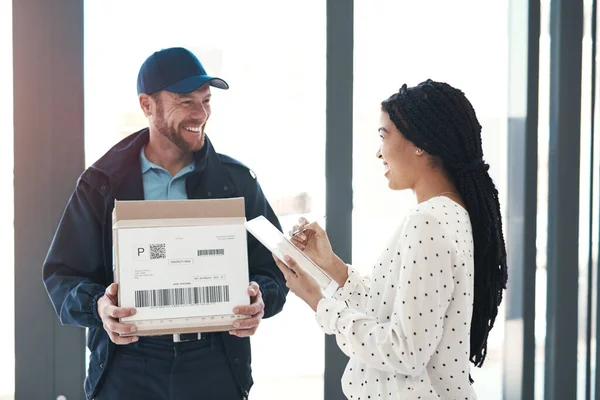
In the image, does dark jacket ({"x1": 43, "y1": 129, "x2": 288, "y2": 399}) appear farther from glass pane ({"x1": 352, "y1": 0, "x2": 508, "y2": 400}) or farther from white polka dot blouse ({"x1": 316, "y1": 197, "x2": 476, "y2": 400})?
glass pane ({"x1": 352, "y1": 0, "x2": 508, "y2": 400})

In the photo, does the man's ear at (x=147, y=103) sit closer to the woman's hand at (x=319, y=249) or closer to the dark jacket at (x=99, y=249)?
the dark jacket at (x=99, y=249)

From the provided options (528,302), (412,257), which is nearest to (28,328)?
(412,257)

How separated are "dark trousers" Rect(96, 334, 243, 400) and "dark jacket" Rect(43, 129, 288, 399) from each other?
0.04 m

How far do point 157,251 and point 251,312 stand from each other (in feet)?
0.89

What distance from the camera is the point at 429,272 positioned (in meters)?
1.16

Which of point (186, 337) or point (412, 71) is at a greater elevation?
point (412, 71)

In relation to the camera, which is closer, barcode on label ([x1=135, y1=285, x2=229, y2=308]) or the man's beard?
barcode on label ([x1=135, y1=285, x2=229, y2=308])

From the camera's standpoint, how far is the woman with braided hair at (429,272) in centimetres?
117

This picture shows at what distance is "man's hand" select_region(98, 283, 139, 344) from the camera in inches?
54.3

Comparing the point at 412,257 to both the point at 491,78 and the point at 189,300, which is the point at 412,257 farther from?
the point at 491,78

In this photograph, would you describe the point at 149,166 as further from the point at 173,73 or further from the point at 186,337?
the point at 186,337

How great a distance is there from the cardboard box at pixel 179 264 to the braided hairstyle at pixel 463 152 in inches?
19.9

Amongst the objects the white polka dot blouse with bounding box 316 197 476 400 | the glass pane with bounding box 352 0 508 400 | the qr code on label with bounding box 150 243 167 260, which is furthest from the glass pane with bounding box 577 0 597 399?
the qr code on label with bounding box 150 243 167 260
